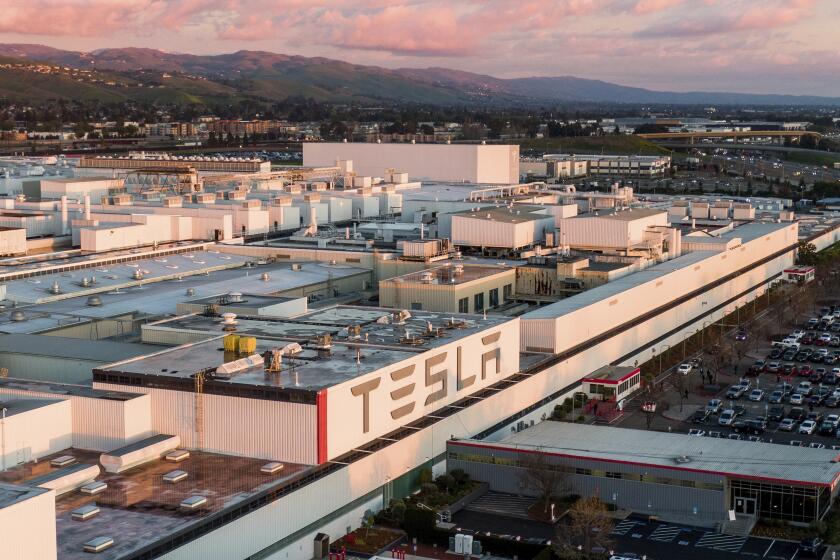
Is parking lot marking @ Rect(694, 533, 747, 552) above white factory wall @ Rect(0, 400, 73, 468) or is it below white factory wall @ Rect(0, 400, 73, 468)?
below

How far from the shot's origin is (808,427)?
30.7 metres

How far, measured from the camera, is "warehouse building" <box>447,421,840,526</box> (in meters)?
23.7

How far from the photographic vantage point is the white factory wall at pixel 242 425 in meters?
22.2

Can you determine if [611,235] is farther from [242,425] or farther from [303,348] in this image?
[242,425]

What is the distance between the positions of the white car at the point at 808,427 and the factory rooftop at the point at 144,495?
48.0 feet

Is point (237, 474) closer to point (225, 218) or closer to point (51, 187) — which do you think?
point (225, 218)

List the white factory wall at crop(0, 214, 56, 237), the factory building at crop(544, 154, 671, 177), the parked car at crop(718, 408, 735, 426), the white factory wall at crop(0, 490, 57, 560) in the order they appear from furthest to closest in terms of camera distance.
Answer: the factory building at crop(544, 154, 671, 177)
the white factory wall at crop(0, 214, 56, 237)
the parked car at crop(718, 408, 735, 426)
the white factory wall at crop(0, 490, 57, 560)

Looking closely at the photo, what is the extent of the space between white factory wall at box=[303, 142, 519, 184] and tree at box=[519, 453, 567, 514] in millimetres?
46190

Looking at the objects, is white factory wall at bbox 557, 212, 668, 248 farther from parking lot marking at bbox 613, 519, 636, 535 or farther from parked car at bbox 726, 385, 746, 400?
parking lot marking at bbox 613, 519, 636, 535

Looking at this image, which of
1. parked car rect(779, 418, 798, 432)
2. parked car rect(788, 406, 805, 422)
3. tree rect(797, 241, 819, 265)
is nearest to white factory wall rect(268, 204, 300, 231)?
tree rect(797, 241, 819, 265)

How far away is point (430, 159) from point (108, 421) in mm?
50842

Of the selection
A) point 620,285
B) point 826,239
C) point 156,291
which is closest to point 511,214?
point 620,285

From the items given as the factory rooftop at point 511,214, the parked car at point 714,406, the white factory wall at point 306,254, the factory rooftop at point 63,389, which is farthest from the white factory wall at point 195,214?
the factory rooftop at point 63,389

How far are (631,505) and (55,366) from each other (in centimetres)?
1283
